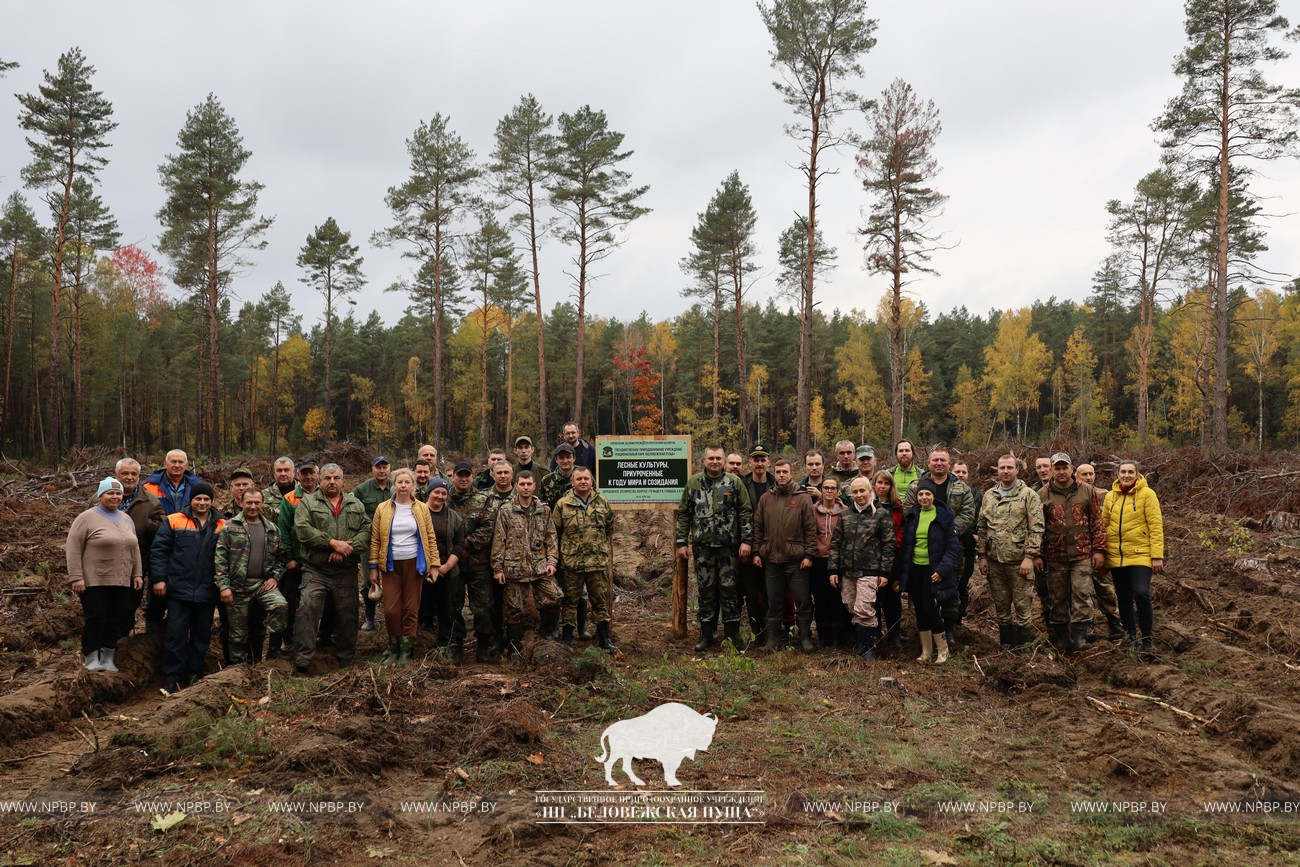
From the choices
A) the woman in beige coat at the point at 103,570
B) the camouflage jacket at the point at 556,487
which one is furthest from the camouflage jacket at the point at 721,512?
the woman in beige coat at the point at 103,570

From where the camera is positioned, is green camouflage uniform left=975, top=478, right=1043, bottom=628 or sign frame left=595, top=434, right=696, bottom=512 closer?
green camouflage uniform left=975, top=478, right=1043, bottom=628

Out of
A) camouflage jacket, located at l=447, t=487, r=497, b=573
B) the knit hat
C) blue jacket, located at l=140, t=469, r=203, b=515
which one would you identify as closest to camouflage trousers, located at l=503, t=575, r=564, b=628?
camouflage jacket, located at l=447, t=487, r=497, b=573

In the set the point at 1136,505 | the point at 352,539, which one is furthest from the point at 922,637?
the point at 352,539

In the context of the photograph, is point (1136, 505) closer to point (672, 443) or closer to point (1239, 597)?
point (1239, 597)

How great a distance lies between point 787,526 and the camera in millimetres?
7711

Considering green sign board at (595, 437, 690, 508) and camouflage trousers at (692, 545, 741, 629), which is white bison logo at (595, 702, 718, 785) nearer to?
camouflage trousers at (692, 545, 741, 629)

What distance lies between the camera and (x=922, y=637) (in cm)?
755

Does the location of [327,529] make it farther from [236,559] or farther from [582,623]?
[582,623]

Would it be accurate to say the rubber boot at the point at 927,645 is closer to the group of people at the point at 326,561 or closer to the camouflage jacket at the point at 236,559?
the group of people at the point at 326,561

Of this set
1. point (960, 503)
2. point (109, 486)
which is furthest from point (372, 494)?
point (960, 503)

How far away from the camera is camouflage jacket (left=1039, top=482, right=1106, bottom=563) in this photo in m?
7.40

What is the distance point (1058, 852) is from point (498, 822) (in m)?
3.00

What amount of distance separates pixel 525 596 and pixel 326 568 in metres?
1.98

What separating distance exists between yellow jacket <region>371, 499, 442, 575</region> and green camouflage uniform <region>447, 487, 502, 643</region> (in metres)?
0.37
